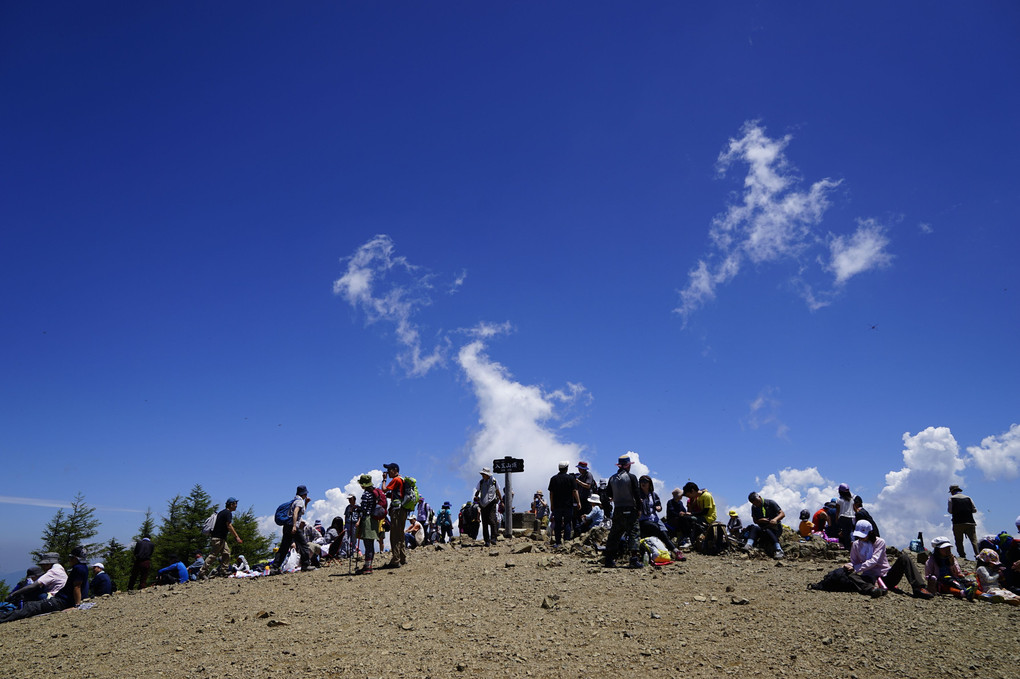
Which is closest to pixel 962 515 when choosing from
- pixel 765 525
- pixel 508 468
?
pixel 765 525

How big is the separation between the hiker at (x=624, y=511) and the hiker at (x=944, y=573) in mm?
4947

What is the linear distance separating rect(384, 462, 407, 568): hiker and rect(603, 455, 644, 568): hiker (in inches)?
175

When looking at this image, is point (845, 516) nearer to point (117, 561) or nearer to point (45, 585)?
point (45, 585)

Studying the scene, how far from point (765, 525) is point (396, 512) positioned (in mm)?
8386

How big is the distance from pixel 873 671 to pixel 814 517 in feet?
36.9

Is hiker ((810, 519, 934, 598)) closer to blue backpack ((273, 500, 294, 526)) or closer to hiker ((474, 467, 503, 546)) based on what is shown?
hiker ((474, 467, 503, 546))

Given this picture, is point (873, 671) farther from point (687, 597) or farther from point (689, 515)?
point (689, 515)

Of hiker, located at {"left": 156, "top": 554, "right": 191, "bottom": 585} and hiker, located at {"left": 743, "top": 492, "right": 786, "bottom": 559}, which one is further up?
hiker, located at {"left": 743, "top": 492, "right": 786, "bottom": 559}

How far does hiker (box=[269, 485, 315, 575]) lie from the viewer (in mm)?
13437

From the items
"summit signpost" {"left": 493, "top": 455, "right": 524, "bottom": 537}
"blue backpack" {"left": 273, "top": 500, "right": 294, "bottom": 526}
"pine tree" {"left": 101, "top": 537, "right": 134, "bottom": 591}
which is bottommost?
"pine tree" {"left": 101, "top": 537, "right": 134, "bottom": 591}

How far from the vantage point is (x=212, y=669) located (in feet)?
22.8

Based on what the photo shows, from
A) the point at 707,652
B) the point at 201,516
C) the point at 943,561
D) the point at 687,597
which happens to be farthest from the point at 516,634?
the point at 201,516

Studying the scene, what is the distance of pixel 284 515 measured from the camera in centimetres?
1337

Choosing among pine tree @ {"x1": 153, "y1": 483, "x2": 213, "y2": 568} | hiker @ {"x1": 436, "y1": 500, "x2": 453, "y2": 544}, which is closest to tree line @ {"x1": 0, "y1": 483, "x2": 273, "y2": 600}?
pine tree @ {"x1": 153, "y1": 483, "x2": 213, "y2": 568}
